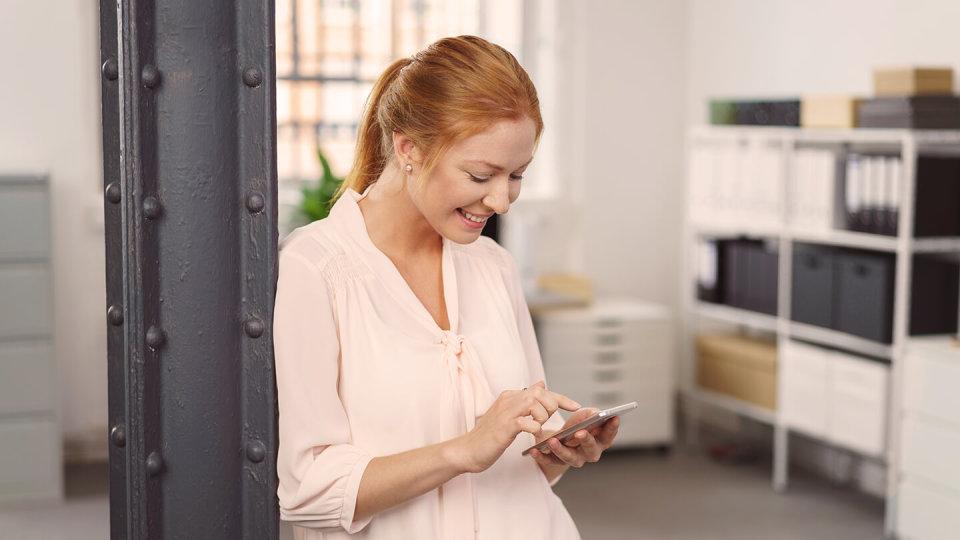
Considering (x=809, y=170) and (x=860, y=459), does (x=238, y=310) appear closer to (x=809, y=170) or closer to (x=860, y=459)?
(x=809, y=170)

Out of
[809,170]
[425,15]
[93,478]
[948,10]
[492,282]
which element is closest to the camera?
[492,282]

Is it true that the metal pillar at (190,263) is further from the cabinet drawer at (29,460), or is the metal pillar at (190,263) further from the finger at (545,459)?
the cabinet drawer at (29,460)

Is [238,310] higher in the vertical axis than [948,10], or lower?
lower

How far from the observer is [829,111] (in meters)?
4.36

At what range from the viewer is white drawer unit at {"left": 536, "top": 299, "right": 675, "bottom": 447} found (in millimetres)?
4984

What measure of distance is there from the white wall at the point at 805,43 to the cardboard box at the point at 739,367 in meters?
1.10

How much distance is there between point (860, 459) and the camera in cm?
468

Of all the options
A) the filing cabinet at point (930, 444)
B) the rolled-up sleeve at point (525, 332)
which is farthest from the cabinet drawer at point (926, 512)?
the rolled-up sleeve at point (525, 332)

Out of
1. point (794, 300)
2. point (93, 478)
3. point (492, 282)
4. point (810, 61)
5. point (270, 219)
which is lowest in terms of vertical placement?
point (93, 478)

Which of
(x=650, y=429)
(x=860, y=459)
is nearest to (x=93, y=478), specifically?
(x=650, y=429)

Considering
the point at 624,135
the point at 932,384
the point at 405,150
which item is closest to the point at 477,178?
the point at 405,150

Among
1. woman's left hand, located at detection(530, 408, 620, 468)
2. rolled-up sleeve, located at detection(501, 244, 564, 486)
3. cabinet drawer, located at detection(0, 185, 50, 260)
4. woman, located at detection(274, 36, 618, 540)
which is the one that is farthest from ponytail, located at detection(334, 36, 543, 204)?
cabinet drawer, located at detection(0, 185, 50, 260)

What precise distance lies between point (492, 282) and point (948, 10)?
328 centimetres

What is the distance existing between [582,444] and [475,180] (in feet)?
1.13
